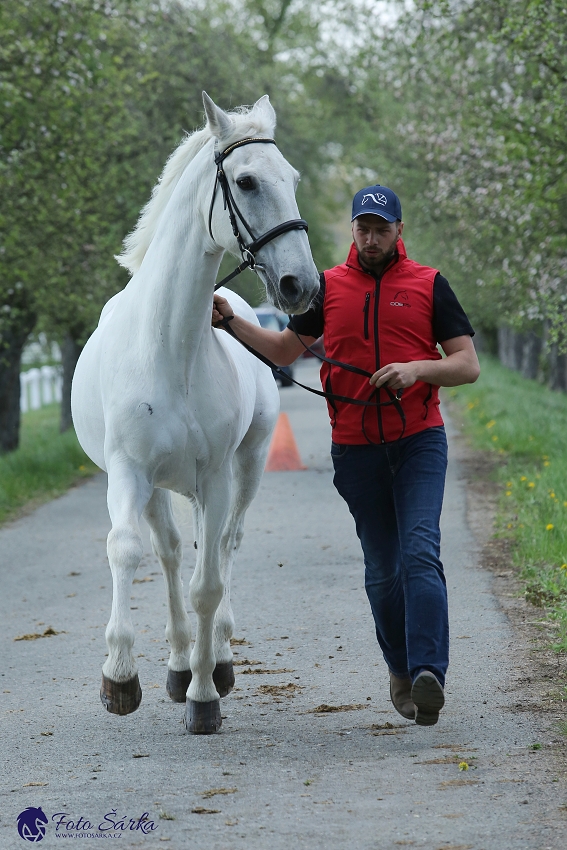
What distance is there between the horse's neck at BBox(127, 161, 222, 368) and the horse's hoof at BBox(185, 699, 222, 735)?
150 centimetres

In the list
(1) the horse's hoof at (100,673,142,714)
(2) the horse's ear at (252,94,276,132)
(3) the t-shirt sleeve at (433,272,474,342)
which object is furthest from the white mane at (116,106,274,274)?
(1) the horse's hoof at (100,673,142,714)

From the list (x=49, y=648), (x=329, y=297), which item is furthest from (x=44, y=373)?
(x=329, y=297)

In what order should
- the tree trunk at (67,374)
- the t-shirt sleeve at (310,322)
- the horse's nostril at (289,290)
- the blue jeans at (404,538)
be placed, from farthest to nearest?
the tree trunk at (67,374) → the t-shirt sleeve at (310,322) → the blue jeans at (404,538) → the horse's nostril at (289,290)

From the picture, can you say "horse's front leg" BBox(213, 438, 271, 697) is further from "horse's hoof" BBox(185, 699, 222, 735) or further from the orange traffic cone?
the orange traffic cone

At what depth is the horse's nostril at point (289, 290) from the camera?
4215 millimetres

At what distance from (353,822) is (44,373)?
29.8 m

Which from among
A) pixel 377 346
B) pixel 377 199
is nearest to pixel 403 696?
pixel 377 346

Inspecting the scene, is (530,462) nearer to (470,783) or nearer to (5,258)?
(5,258)

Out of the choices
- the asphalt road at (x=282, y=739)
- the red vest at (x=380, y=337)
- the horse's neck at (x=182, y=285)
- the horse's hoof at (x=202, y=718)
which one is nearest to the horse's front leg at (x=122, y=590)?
the asphalt road at (x=282, y=739)

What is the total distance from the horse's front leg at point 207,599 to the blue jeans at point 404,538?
0.54 meters

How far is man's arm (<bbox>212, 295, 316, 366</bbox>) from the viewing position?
511cm

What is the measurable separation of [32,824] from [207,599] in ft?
4.97

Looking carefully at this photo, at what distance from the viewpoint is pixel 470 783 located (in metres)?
3.94

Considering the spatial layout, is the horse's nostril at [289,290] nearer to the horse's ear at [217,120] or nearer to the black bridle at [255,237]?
the black bridle at [255,237]
